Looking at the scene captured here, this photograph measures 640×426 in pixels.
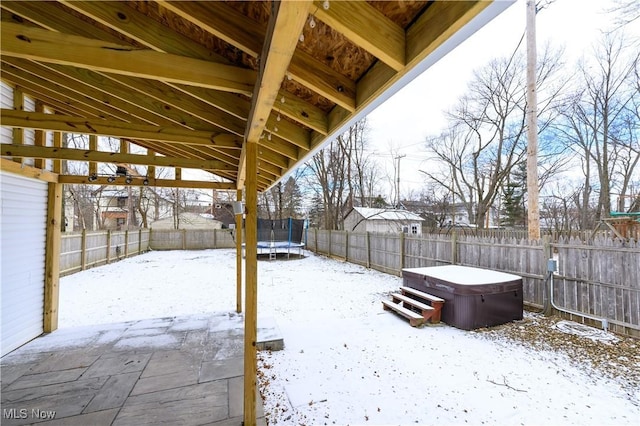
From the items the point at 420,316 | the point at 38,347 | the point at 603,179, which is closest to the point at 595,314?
the point at 420,316

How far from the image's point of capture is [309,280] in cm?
779

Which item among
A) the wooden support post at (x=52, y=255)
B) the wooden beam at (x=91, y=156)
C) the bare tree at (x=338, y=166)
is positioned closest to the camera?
the wooden beam at (x=91, y=156)

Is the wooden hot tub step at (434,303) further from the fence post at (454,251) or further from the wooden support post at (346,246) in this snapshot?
the wooden support post at (346,246)

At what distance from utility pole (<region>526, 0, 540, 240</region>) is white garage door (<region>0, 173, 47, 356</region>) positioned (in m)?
8.36

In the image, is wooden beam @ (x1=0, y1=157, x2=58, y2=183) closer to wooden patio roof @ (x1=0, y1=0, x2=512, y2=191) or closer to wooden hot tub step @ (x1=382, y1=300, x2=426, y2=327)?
wooden patio roof @ (x1=0, y1=0, x2=512, y2=191)

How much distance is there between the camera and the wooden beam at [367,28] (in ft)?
3.51

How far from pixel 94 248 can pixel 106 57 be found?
1059 centimetres

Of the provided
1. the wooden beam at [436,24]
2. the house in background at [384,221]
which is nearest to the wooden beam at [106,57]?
the wooden beam at [436,24]

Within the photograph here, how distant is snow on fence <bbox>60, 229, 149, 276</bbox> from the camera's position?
8.15 meters

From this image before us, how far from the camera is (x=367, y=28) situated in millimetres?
1122

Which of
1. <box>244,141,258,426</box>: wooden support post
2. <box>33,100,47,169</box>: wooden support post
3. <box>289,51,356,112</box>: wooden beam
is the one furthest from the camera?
<box>33,100,47,169</box>: wooden support post

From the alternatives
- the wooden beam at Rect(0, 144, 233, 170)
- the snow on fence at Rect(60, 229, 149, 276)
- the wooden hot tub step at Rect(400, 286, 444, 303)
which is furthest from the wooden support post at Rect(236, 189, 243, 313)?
the snow on fence at Rect(60, 229, 149, 276)

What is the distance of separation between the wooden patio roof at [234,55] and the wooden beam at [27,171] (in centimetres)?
20

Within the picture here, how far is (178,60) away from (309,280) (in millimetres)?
6780
